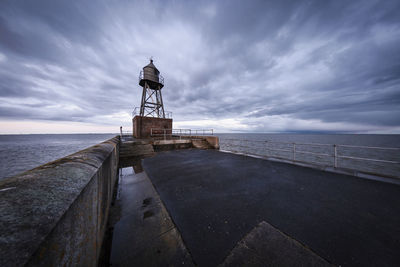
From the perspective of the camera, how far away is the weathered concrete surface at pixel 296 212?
5.90 feet

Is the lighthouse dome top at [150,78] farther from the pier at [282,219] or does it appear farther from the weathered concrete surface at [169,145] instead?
the pier at [282,219]

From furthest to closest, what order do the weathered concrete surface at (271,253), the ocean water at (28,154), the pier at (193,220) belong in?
the ocean water at (28,154) → the weathered concrete surface at (271,253) → the pier at (193,220)

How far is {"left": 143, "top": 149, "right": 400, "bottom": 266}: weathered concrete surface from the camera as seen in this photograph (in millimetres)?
1799

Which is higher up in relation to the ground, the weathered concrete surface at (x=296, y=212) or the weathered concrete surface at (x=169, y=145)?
the weathered concrete surface at (x=169, y=145)

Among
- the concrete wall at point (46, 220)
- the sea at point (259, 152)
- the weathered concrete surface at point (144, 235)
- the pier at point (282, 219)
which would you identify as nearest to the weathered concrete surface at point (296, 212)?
the pier at point (282, 219)

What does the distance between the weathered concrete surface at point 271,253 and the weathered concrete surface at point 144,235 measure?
65cm

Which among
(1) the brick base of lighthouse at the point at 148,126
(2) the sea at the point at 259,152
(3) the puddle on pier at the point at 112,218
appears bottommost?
(2) the sea at the point at 259,152

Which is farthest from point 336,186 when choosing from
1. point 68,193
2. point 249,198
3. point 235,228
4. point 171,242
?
point 68,193

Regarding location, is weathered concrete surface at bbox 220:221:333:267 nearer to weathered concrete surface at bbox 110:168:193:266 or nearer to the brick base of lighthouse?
weathered concrete surface at bbox 110:168:193:266

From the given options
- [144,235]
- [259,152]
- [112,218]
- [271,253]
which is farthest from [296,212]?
[259,152]

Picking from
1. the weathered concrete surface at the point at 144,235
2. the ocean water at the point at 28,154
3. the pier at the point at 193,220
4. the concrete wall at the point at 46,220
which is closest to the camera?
the concrete wall at the point at 46,220

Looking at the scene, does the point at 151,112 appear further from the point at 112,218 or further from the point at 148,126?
the point at 112,218

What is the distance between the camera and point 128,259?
5.71 ft

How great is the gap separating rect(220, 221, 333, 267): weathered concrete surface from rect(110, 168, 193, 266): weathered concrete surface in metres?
0.65
